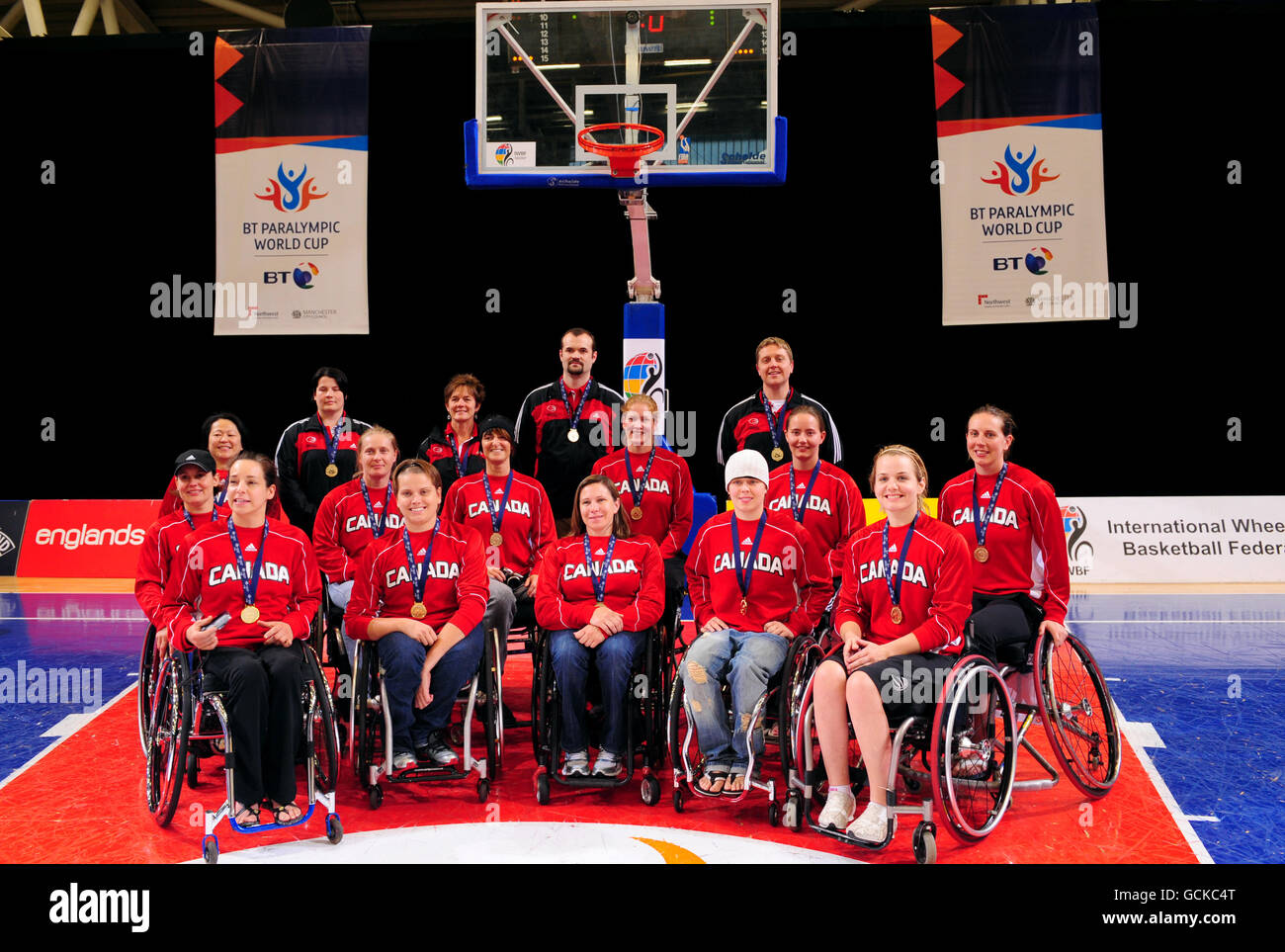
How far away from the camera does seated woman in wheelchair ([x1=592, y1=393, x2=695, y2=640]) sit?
4.71 metres

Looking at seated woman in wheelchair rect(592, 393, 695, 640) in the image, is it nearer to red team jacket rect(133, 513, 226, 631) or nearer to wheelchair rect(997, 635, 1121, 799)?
wheelchair rect(997, 635, 1121, 799)

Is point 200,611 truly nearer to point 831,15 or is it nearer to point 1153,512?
point 831,15

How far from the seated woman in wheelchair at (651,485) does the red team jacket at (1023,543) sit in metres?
1.24

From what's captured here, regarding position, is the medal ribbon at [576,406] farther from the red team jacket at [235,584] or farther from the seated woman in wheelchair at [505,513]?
the red team jacket at [235,584]

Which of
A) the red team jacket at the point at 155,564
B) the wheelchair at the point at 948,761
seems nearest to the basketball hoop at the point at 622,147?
the red team jacket at the point at 155,564

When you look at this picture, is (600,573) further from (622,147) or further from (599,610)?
(622,147)

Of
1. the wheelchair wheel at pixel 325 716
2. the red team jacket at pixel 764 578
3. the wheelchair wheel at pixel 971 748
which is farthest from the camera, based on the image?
the red team jacket at pixel 764 578

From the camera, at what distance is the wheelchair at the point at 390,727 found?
381 centimetres

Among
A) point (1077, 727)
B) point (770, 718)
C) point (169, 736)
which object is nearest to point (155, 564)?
point (169, 736)

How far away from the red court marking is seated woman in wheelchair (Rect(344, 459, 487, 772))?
254mm

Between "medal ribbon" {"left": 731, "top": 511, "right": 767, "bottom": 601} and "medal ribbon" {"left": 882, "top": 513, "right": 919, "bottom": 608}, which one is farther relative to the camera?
"medal ribbon" {"left": 731, "top": 511, "right": 767, "bottom": 601}

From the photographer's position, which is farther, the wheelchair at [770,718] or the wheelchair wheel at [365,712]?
the wheelchair wheel at [365,712]

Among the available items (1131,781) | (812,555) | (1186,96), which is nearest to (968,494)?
(812,555)

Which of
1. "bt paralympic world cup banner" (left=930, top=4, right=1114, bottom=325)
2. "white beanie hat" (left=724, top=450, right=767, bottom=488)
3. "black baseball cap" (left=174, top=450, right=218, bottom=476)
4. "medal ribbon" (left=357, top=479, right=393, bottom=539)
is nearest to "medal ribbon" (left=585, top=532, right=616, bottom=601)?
"white beanie hat" (left=724, top=450, right=767, bottom=488)
